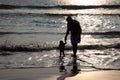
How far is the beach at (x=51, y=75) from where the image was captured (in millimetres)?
10695

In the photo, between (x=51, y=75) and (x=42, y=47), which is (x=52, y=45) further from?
(x=51, y=75)

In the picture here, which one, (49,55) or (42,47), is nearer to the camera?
(49,55)

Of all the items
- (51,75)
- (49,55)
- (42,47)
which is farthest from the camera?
(42,47)

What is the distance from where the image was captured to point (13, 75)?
11.1 meters

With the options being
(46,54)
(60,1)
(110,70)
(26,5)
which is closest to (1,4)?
(26,5)

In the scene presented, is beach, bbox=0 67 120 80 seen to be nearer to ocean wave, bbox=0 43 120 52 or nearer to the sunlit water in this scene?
the sunlit water

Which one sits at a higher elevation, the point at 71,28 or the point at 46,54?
the point at 71,28

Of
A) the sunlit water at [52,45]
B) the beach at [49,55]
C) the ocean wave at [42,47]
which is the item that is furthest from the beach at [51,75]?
the ocean wave at [42,47]

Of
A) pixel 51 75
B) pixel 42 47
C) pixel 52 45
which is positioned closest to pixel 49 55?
pixel 42 47

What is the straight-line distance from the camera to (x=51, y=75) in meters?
11.1

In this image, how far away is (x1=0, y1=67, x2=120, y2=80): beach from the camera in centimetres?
1070

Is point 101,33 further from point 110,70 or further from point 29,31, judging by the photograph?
point 110,70

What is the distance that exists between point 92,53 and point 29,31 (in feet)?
35.0

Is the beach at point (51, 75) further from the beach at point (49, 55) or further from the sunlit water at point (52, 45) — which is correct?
the sunlit water at point (52, 45)
